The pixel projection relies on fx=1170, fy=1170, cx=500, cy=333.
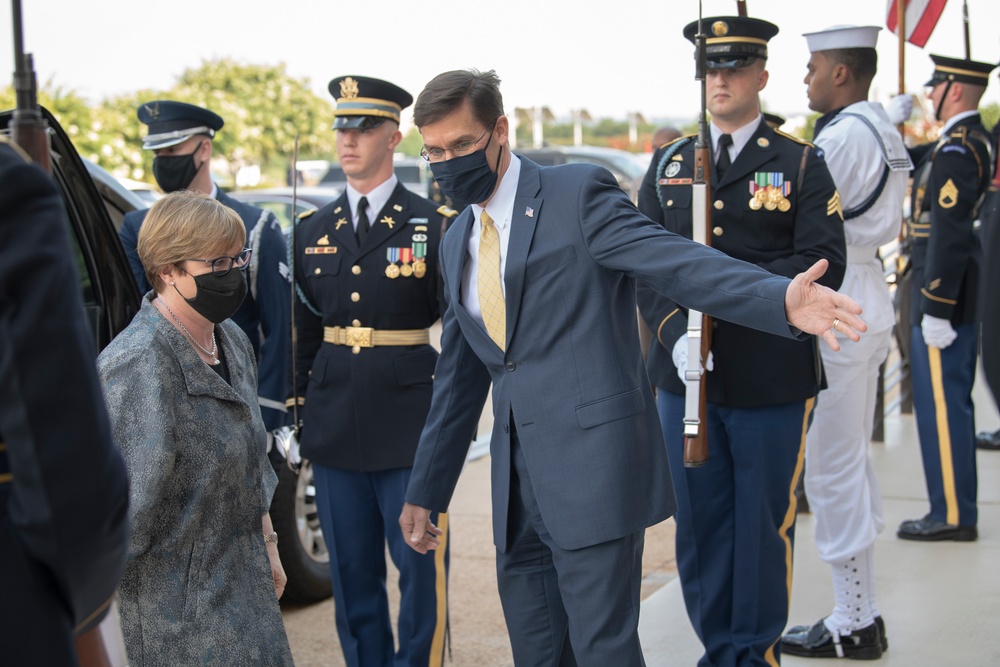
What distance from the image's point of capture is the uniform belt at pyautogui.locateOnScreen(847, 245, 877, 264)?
456cm

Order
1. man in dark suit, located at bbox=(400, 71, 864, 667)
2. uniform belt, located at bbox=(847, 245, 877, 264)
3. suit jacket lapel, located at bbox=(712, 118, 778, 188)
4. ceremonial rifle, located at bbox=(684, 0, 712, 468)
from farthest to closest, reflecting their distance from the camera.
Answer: uniform belt, located at bbox=(847, 245, 877, 264)
suit jacket lapel, located at bbox=(712, 118, 778, 188)
ceremonial rifle, located at bbox=(684, 0, 712, 468)
man in dark suit, located at bbox=(400, 71, 864, 667)

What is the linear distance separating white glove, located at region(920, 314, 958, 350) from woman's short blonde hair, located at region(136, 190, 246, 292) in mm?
3910

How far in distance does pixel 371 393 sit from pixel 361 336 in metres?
0.21

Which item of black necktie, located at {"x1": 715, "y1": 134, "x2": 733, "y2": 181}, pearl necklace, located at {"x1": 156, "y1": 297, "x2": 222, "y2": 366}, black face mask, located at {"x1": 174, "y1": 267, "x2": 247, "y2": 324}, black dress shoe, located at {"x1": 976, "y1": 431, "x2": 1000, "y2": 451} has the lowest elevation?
black dress shoe, located at {"x1": 976, "y1": 431, "x2": 1000, "y2": 451}

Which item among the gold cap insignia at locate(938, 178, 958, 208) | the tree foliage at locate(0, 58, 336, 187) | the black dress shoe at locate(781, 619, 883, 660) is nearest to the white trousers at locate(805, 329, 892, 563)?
the black dress shoe at locate(781, 619, 883, 660)

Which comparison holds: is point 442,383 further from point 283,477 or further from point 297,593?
point 297,593

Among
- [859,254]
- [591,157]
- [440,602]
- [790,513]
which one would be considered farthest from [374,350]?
[591,157]

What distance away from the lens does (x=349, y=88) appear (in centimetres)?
443

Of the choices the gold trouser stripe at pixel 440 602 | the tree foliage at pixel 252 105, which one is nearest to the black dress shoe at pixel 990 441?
the gold trouser stripe at pixel 440 602

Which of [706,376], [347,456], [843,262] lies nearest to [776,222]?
[843,262]

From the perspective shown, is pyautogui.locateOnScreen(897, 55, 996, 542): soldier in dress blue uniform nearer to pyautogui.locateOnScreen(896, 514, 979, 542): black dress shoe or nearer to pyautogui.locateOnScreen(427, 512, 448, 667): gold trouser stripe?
pyautogui.locateOnScreen(896, 514, 979, 542): black dress shoe

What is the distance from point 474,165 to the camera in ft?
9.94

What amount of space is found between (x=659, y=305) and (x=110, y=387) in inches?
78.5

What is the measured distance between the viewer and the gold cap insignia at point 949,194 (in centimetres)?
543
